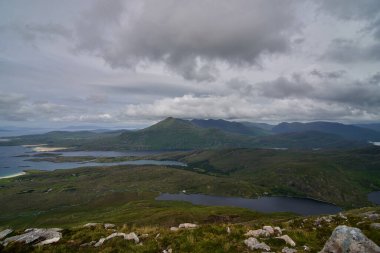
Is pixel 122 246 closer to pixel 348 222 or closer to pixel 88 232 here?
pixel 88 232

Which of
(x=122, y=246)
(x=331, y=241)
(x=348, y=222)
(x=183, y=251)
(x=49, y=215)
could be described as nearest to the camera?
(x=331, y=241)

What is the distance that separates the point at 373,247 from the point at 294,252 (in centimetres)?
482

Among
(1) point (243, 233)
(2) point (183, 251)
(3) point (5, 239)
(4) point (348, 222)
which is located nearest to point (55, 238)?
(3) point (5, 239)

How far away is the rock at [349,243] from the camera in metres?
14.9

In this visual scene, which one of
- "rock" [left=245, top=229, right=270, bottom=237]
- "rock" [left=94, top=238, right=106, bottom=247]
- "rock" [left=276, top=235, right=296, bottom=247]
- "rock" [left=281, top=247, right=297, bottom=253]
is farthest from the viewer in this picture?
"rock" [left=94, top=238, right=106, bottom=247]

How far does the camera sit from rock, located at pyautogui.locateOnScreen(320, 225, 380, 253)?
14891 millimetres

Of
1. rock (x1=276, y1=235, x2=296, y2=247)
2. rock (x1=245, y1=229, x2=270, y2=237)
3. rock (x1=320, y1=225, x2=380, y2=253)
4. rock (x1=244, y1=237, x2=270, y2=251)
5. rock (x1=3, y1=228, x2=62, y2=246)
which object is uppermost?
rock (x1=320, y1=225, x2=380, y2=253)

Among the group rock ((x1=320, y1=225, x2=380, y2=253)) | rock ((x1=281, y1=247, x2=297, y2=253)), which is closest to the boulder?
rock ((x1=281, y1=247, x2=297, y2=253))

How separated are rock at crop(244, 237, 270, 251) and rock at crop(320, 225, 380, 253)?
3948 millimetres

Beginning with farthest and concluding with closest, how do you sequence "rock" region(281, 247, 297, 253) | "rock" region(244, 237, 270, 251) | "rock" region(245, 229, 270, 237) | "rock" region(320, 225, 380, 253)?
"rock" region(245, 229, 270, 237)
"rock" region(244, 237, 270, 251)
"rock" region(281, 247, 297, 253)
"rock" region(320, 225, 380, 253)

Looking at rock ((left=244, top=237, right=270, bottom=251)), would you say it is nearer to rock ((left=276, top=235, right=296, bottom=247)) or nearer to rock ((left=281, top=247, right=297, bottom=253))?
rock ((left=281, top=247, right=297, bottom=253))

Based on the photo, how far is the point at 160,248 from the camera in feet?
62.5

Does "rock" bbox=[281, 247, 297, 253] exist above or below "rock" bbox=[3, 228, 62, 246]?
above

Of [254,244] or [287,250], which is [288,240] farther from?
[254,244]
